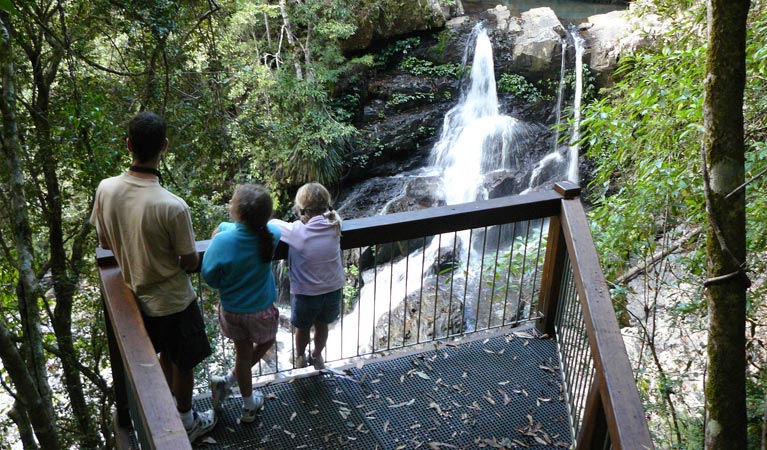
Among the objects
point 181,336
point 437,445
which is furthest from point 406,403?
point 181,336

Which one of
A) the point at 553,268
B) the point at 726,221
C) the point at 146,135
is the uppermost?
the point at 146,135

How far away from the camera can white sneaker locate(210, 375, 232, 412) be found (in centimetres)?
328

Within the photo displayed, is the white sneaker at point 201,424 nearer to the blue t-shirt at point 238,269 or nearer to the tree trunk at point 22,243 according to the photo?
the blue t-shirt at point 238,269

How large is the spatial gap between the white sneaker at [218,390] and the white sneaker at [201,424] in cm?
5

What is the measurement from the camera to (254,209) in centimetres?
300

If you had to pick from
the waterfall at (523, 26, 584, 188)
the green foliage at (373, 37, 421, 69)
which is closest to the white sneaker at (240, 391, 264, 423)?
the waterfall at (523, 26, 584, 188)

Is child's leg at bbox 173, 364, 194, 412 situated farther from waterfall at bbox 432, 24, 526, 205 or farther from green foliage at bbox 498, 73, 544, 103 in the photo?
green foliage at bbox 498, 73, 544, 103

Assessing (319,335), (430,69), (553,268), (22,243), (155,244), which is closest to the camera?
(155,244)

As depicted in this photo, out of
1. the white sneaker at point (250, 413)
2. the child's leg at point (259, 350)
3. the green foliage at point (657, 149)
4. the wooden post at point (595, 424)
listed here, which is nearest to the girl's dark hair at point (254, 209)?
the child's leg at point (259, 350)

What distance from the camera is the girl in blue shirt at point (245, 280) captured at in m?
3.03

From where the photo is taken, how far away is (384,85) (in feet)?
51.3

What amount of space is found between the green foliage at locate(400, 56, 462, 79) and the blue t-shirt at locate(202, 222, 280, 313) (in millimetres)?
13355

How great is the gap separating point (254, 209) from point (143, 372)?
3.05ft

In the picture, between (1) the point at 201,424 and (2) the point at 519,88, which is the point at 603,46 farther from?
(1) the point at 201,424
